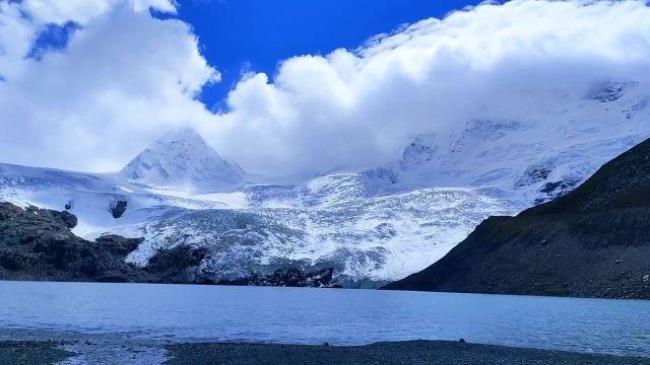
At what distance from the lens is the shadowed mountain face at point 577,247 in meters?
139

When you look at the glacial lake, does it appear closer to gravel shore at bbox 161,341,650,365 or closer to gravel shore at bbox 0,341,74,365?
gravel shore at bbox 161,341,650,365

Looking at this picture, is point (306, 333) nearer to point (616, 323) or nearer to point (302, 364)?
point (302, 364)

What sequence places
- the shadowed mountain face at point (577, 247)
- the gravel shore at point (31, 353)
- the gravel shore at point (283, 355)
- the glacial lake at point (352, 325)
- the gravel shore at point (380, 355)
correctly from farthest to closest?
1. the shadowed mountain face at point (577, 247)
2. the glacial lake at point (352, 325)
3. the gravel shore at point (380, 355)
4. the gravel shore at point (283, 355)
5. the gravel shore at point (31, 353)

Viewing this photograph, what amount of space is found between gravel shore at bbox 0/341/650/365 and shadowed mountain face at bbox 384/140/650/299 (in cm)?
8603

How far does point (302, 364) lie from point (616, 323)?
4484 cm

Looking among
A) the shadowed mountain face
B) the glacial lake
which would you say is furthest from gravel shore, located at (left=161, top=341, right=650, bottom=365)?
the shadowed mountain face

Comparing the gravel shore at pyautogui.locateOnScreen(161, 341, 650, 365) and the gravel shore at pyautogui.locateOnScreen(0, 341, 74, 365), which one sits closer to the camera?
the gravel shore at pyautogui.locateOnScreen(0, 341, 74, 365)

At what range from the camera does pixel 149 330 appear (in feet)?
222

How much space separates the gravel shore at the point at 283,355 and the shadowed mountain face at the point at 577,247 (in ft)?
282

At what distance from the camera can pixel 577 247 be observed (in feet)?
511

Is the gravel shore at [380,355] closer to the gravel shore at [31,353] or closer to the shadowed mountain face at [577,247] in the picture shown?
the gravel shore at [31,353]

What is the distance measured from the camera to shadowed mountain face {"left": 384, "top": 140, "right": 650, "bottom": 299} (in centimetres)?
13875

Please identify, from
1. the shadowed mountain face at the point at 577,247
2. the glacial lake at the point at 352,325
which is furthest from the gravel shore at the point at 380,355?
the shadowed mountain face at the point at 577,247

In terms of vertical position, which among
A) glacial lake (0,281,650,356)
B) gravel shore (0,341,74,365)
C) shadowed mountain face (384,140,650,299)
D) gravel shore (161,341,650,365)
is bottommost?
gravel shore (0,341,74,365)
